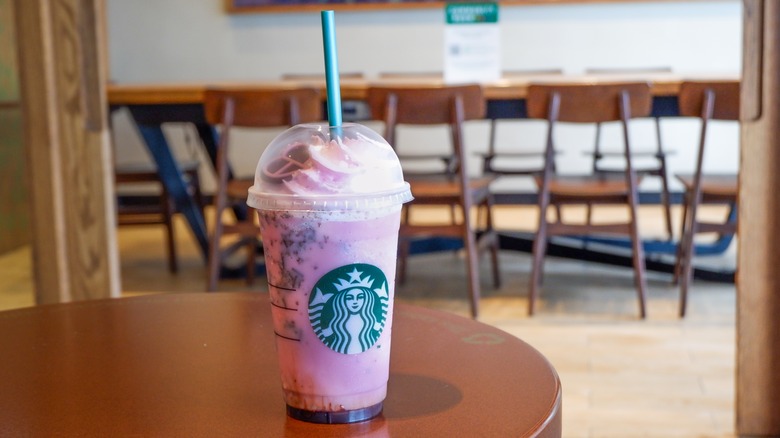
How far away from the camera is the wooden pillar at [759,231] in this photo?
2.05 m

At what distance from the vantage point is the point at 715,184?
3457 mm

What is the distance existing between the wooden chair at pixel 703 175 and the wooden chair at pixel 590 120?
5.5 inches

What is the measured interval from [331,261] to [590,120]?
2.81 metres

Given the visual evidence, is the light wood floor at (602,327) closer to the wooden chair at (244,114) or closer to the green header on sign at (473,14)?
the wooden chair at (244,114)

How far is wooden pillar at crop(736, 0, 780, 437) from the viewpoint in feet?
6.73

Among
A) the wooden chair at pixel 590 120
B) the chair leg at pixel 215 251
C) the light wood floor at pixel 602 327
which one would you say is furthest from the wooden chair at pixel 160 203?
the wooden chair at pixel 590 120

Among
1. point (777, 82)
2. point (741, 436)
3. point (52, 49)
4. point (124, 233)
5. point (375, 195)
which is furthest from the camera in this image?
point (124, 233)

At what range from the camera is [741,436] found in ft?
7.27

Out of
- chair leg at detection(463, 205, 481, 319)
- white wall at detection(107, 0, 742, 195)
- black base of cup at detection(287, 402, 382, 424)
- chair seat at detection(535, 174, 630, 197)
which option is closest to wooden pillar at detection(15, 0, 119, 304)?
chair leg at detection(463, 205, 481, 319)

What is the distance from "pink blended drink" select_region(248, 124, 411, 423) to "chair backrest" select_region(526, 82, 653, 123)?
2737 millimetres

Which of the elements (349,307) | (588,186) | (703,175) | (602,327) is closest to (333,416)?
(349,307)

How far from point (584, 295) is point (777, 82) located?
1835 millimetres

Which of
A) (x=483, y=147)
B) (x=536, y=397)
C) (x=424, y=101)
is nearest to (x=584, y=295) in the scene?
(x=424, y=101)

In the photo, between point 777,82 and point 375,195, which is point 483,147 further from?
point 375,195
